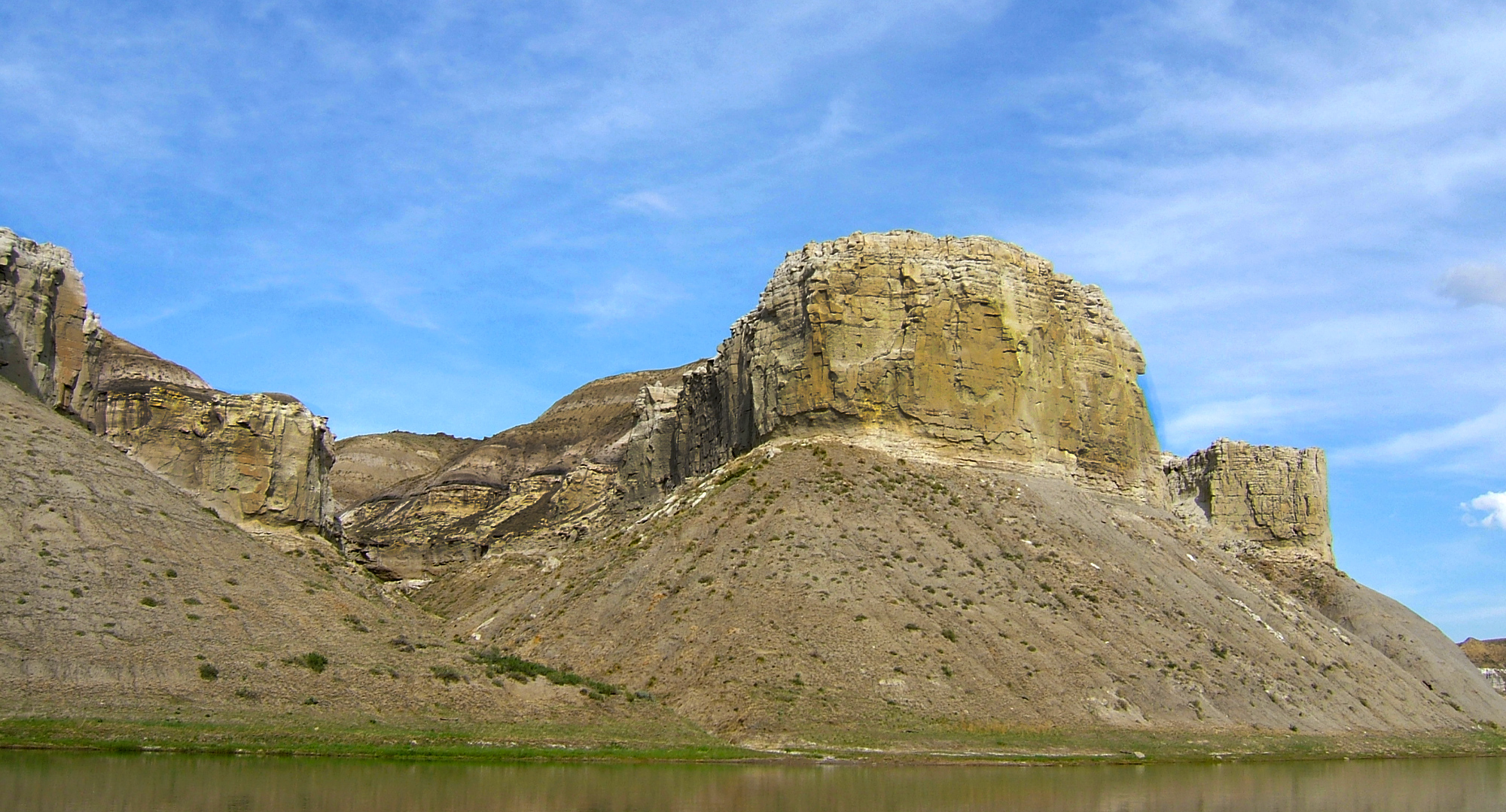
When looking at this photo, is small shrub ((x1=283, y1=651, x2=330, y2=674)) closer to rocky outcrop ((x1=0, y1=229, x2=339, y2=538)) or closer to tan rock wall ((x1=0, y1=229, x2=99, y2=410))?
tan rock wall ((x1=0, y1=229, x2=99, y2=410))

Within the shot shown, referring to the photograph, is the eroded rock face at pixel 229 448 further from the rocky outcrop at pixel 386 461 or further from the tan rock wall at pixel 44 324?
the rocky outcrop at pixel 386 461

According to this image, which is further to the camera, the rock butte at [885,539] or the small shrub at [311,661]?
the rock butte at [885,539]

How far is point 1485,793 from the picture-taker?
36625mm

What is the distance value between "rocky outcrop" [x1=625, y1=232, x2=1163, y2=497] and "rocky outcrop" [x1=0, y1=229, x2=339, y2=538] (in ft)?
→ 63.1

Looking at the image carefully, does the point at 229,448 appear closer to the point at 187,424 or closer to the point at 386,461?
the point at 187,424

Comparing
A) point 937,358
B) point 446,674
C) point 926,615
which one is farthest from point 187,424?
point 926,615

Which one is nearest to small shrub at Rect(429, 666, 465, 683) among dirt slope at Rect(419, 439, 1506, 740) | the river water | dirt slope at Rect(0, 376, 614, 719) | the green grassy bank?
dirt slope at Rect(0, 376, 614, 719)

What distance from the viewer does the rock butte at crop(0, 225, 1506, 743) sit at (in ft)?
142

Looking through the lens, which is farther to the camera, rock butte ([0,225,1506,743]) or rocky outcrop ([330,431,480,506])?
rocky outcrop ([330,431,480,506])

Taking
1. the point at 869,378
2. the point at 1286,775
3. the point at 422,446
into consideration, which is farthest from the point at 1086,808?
the point at 422,446

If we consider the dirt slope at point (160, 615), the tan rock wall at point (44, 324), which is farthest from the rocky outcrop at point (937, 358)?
the tan rock wall at point (44, 324)

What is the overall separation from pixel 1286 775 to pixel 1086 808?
14862mm

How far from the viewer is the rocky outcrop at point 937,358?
2259 inches

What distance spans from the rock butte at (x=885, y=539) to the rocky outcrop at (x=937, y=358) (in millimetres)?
134
